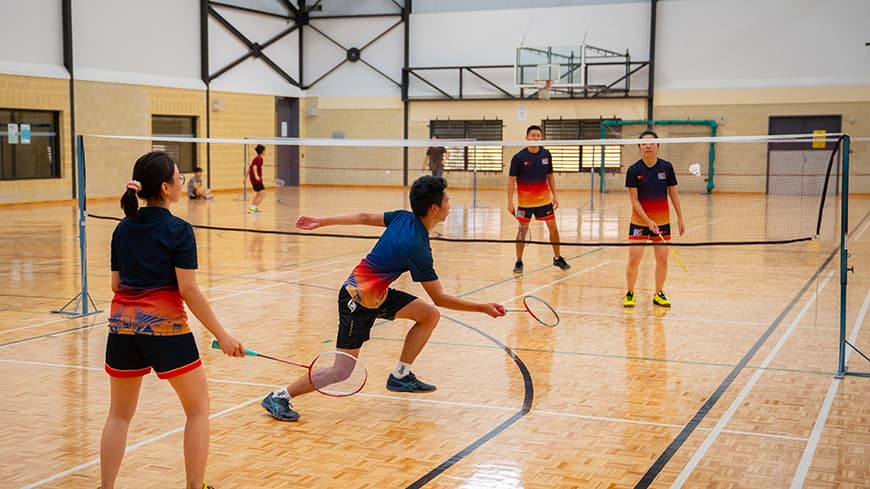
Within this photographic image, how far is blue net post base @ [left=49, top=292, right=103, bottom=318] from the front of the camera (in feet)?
34.2

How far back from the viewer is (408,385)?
7.34 m

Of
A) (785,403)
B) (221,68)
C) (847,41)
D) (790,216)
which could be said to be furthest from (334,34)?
(785,403)

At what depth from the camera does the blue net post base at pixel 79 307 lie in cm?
1044

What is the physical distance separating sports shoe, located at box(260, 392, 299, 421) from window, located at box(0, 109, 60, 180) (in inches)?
871

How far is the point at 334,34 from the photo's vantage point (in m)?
38.3

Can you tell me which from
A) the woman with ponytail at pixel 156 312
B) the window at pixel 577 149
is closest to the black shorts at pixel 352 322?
the woman with ponytail at pixel 156 312

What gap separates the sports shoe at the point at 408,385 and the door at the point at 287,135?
2930 centimetres

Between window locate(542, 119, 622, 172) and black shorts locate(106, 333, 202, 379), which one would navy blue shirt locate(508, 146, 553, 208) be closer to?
black shorts locate(106, 333, 202, 379)

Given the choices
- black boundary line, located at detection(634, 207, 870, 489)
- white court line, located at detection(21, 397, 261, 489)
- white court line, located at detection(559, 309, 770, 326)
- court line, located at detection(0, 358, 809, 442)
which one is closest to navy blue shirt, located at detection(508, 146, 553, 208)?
white court line, located at detection(559, 309, 770, 326)

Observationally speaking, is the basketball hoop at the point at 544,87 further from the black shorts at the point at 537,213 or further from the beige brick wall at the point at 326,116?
the black shorts at the point at 537,213

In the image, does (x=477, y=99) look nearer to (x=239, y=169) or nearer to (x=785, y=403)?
(x=239, y=169)

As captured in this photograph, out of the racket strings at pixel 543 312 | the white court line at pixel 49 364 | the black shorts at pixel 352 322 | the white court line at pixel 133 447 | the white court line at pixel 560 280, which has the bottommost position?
the white court line at pixel 133 447

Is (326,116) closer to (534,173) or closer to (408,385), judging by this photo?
(534,173)

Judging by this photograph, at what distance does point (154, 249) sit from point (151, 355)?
526mm
